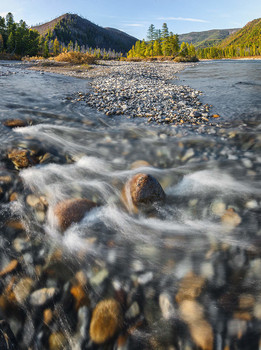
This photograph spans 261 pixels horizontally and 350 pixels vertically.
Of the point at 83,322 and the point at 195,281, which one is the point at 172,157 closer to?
the point at 195,281

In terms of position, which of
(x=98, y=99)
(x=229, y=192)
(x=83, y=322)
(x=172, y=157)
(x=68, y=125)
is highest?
(x=98, y=99)

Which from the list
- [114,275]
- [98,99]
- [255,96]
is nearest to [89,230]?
[114,275]

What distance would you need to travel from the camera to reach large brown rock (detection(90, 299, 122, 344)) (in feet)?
5.05

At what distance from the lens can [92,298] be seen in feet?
5.79

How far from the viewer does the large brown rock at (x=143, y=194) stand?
9.23ft

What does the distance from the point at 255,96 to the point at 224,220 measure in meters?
8.93

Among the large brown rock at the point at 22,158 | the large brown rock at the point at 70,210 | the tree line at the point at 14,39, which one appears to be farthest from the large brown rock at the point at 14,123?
the tree line at the point at 14,39

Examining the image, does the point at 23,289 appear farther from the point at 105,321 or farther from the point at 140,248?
the point at 140,248

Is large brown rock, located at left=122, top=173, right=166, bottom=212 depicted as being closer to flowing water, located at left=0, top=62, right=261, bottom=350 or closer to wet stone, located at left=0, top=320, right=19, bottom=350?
flowing water, located at left=0, top=62, right=261, bottom=350

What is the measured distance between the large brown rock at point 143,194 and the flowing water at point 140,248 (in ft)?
0.38

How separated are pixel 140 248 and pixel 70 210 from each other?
1.06m

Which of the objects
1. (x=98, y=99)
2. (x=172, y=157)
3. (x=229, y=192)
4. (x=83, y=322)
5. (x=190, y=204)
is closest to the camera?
(x=83, y=322)

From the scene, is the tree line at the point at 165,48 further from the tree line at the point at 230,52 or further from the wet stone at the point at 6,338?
the wet stone at the point at 6,338

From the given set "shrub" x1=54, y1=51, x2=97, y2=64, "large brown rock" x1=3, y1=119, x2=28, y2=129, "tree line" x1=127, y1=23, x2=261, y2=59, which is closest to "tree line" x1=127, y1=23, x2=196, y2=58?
"tree line" x1=127, y1=23, x2=261, y2=59
